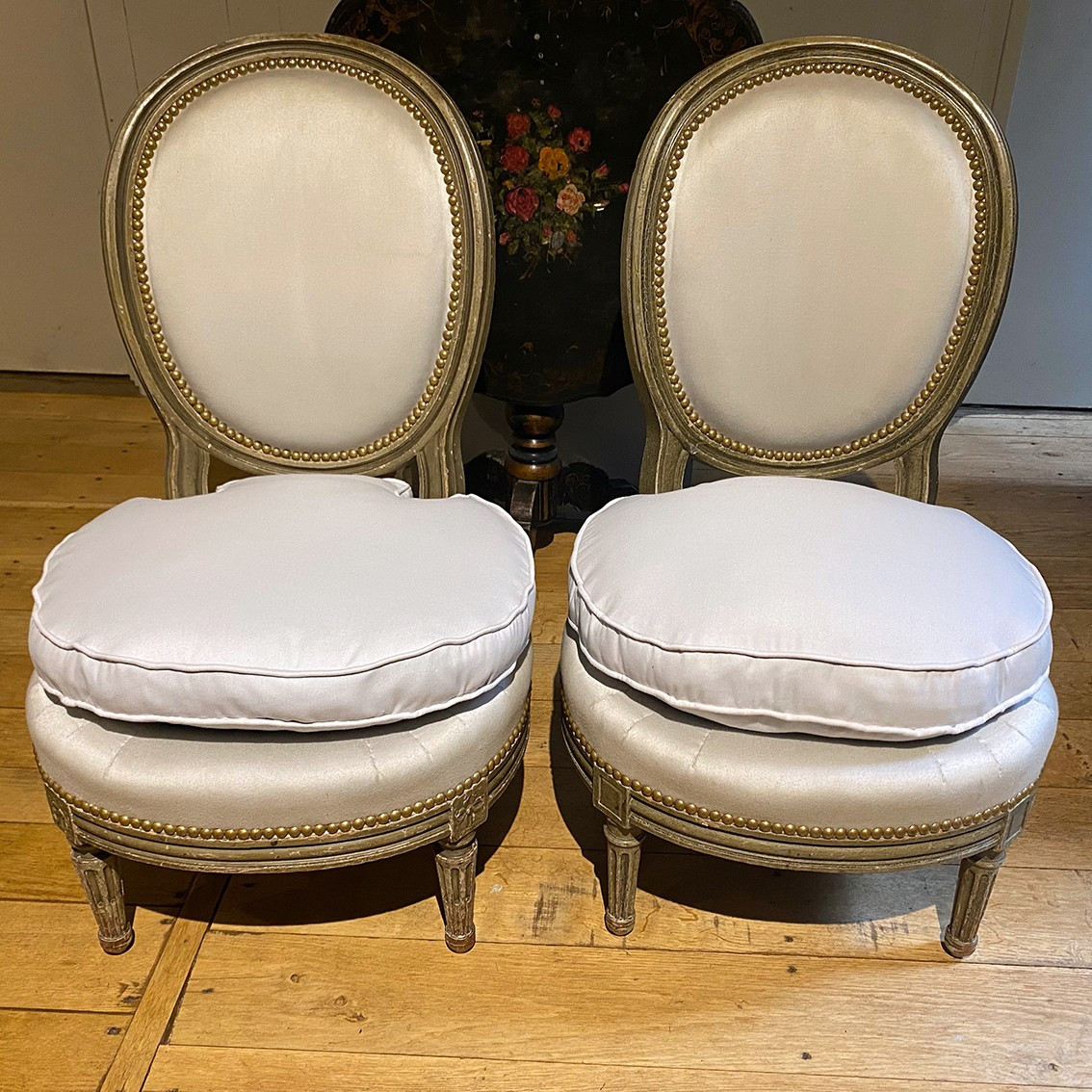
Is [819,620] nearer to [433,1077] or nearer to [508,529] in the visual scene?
[508,529]

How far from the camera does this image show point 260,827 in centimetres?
96

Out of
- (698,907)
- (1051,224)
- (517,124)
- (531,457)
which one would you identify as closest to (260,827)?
(698,907)

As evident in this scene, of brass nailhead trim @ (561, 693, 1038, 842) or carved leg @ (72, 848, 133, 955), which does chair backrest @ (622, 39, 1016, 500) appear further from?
carved leg @ (72, 848, 133, 955)

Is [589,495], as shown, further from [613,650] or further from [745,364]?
[613,650]

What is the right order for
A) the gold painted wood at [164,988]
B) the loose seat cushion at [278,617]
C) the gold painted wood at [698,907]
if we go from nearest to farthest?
the loose seat cushion at [278,617]
the gold painted wood at [164,988]
the gold painted wood at [698,907]

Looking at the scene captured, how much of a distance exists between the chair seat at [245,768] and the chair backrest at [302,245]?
1.49 ft

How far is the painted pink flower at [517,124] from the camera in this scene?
1.57 meters

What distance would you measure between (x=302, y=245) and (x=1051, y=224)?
176cm

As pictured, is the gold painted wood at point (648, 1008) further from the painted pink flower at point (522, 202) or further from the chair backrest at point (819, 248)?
the painted pink flower at point (522, 202)

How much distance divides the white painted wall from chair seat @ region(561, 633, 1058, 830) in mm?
1320

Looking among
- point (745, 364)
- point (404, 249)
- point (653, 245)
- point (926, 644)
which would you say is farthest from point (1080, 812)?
point (404, 249)

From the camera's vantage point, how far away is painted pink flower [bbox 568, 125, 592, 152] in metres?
1.58

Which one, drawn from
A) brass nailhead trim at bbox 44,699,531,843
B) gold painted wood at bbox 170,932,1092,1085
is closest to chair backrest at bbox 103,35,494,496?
brass nailhead trim at bbox 44,699,531,843

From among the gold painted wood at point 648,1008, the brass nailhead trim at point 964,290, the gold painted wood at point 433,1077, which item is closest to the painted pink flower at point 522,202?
the brass nailhead trim at point 964,290
